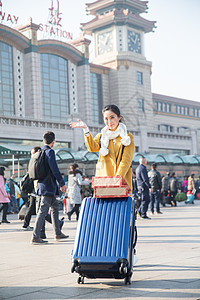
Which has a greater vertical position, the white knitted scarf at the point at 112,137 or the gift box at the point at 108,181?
the white knitted scarf at the point at 112,137

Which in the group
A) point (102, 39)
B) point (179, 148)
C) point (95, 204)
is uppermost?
point (102, 39)

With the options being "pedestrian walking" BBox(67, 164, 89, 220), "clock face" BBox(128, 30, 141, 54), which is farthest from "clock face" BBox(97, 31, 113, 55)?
"pedestrian walking" BBox(67, 164, 89, 220)

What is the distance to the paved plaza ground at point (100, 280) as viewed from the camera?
4.07 m

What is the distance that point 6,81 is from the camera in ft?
151

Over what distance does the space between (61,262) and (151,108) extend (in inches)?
2287

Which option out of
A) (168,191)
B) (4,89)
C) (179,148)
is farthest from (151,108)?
(168,191)

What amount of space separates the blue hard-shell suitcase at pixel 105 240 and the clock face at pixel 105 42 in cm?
6036

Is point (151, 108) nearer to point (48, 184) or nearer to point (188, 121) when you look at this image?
point (188, 121)

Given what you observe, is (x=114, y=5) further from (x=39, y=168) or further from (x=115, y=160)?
(x=115, y=160)

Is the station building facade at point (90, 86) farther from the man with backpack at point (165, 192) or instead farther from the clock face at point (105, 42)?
the man with backpack at point (165, 192)

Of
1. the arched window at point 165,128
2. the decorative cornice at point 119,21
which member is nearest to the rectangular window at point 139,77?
the decorative cornice at point 119,21

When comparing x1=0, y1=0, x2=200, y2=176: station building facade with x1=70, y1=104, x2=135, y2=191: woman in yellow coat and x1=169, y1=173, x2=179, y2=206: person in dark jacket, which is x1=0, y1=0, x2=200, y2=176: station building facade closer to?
x1=169, y1=173, x2=179, y2=206: person in dark jacket

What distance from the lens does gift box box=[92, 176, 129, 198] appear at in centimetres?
479

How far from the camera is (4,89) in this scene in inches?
1801
